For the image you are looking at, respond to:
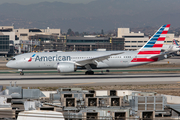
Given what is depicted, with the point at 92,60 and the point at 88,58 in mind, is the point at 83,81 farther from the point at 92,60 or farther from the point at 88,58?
the point at 88,58

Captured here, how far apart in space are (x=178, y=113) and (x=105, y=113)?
467cm

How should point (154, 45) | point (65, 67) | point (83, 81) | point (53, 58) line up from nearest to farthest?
1. point (83, 81)
2. point (65, 67)
3. point (53, 58)
4. point (154, 45)

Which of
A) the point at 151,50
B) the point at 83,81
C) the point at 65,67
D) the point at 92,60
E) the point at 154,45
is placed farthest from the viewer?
the point at 154,45

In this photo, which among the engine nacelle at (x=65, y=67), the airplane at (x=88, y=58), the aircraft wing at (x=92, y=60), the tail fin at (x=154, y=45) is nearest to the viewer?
the engine nacelle at (x=65, y=67)

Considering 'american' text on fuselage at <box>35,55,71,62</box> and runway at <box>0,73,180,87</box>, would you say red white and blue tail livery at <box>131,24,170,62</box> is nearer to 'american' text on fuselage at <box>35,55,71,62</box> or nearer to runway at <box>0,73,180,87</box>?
runway at <box>0,73,180,87</box>

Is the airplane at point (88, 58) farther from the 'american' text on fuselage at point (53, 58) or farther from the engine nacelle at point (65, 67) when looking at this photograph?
the engine nacelle at point (65, 67)

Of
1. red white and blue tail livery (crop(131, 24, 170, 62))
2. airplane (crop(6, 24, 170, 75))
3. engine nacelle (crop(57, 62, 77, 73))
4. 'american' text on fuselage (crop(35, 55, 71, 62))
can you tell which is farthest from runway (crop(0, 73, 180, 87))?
red white and blue tail livery (crop(131, 24, 170, 62))

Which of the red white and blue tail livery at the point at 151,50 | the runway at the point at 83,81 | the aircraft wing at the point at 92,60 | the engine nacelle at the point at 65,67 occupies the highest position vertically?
the red white and blue tail livery at the point at 151,50

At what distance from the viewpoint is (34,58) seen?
155 ft

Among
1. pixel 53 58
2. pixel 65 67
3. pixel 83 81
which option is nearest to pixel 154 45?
pixel 65 67

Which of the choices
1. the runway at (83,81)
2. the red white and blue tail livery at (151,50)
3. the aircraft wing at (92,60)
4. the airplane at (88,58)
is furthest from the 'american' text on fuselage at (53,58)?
the red white and blue tail livery at (151,50)

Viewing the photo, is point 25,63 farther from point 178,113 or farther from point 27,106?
point 178,113

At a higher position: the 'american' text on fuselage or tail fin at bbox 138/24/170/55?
tail fin at bbox 138/24/170/55

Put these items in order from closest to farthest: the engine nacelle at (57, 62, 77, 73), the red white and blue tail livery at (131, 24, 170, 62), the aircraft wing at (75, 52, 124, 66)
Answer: the engine nacelle at (57, 62, 77, 73), the aircraft wing at (75, 52, 124, 66), the red white and blue tail livery at (131, 24, 170, 62)
